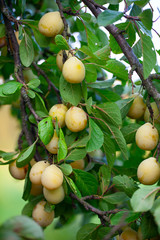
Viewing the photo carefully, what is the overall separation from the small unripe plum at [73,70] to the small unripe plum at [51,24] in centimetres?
14

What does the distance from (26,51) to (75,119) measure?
0.29 meters

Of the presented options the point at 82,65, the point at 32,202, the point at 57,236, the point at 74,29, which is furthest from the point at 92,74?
the point at 57,236

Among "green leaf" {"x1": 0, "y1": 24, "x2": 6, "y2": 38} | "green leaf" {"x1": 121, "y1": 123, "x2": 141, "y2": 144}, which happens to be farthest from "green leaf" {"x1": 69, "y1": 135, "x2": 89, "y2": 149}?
"green leaf" {"x1": 0, "y1": 24, "x2": 6, "y2": 38}

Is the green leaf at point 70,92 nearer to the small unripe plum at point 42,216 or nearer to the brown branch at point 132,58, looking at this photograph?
the brown branch at point 132,58

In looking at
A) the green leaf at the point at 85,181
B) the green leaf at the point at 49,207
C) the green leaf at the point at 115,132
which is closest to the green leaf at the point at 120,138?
the green leaf at the point at 115,132

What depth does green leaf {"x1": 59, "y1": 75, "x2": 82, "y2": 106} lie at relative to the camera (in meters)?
0.71

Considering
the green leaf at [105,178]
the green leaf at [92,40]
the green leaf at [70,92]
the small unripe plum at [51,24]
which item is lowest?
the green leaf at [105,178]

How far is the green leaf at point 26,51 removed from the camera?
2.79 ft

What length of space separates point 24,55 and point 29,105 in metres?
0.16

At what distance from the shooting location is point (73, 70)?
66cm

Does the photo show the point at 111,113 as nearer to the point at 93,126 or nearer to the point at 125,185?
the point at 93,126

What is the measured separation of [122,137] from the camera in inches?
27.5

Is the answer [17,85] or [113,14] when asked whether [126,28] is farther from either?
[17,85]

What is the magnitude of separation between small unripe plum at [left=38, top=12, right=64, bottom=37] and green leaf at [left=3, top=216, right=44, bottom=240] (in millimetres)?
514
